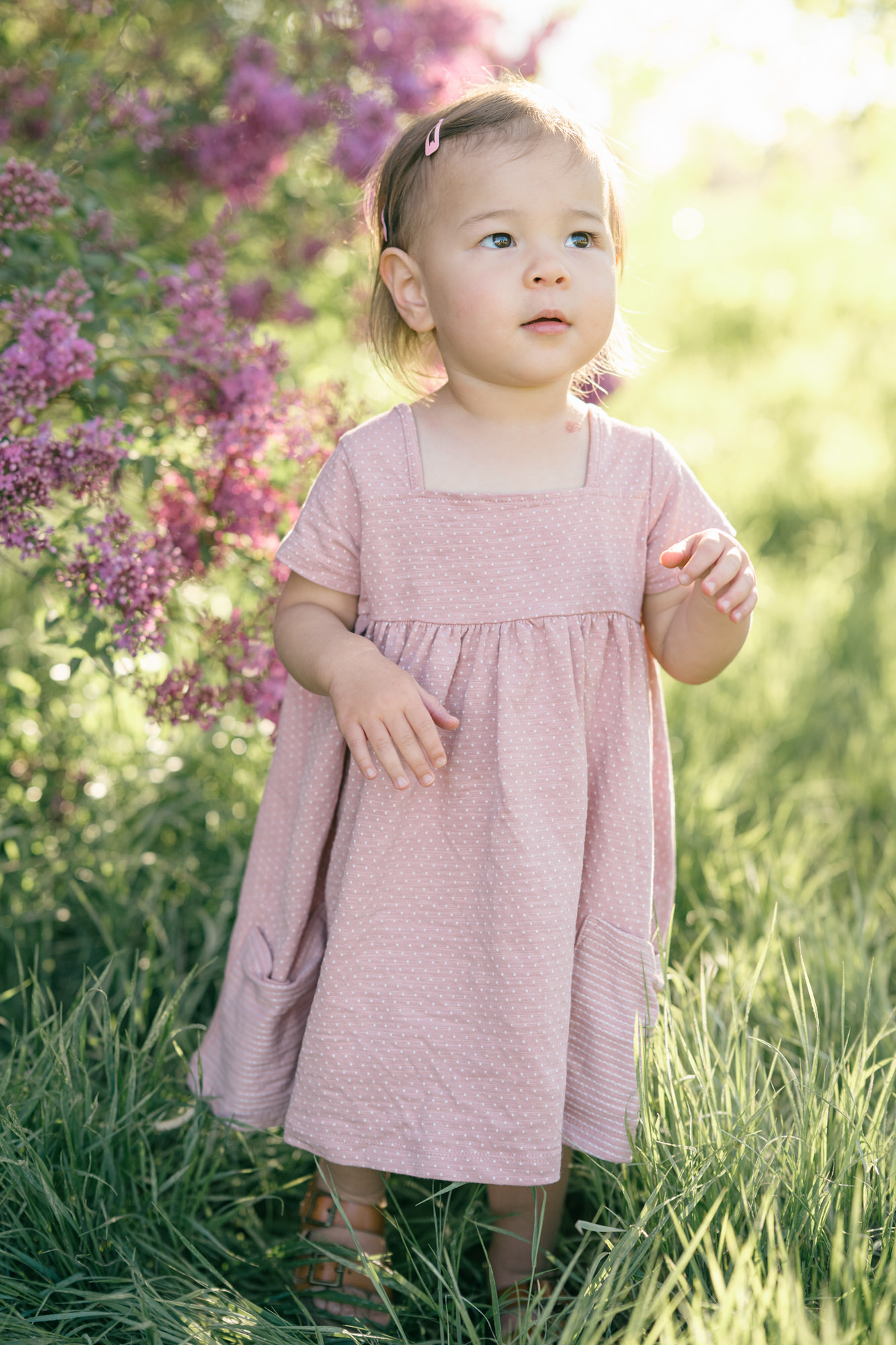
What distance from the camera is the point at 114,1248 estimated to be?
1533mm

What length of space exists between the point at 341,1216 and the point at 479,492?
41.8 inches

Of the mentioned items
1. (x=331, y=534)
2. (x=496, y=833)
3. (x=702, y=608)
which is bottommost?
(x=496, y=833)

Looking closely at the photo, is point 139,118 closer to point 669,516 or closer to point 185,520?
point 185,520

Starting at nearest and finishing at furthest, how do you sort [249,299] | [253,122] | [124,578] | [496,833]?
[496,833] → [124,578] → [253,122] → [249,299]

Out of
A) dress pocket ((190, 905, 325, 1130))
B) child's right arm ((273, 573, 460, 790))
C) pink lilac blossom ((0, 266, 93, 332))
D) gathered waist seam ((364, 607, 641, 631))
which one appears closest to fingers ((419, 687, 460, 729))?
child's right arm ((273, 573, 460, 790))

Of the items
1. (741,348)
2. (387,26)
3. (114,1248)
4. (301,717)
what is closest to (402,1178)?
(114,1248)

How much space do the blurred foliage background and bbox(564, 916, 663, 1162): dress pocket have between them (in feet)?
0.26

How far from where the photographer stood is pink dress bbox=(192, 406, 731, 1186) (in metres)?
1.49

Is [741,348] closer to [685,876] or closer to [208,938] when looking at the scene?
[685,876]

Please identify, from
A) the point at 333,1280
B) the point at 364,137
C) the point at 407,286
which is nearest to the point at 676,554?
the point at 407,286

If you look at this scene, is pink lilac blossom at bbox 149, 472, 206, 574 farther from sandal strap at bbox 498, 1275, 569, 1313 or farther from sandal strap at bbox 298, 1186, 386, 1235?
sandal strap at bbox 498, 1275, 569, 1313

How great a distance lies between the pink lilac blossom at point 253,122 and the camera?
2.74 metres

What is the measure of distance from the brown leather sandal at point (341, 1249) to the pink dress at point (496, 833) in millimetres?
140

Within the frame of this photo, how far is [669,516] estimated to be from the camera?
1.58 meters
